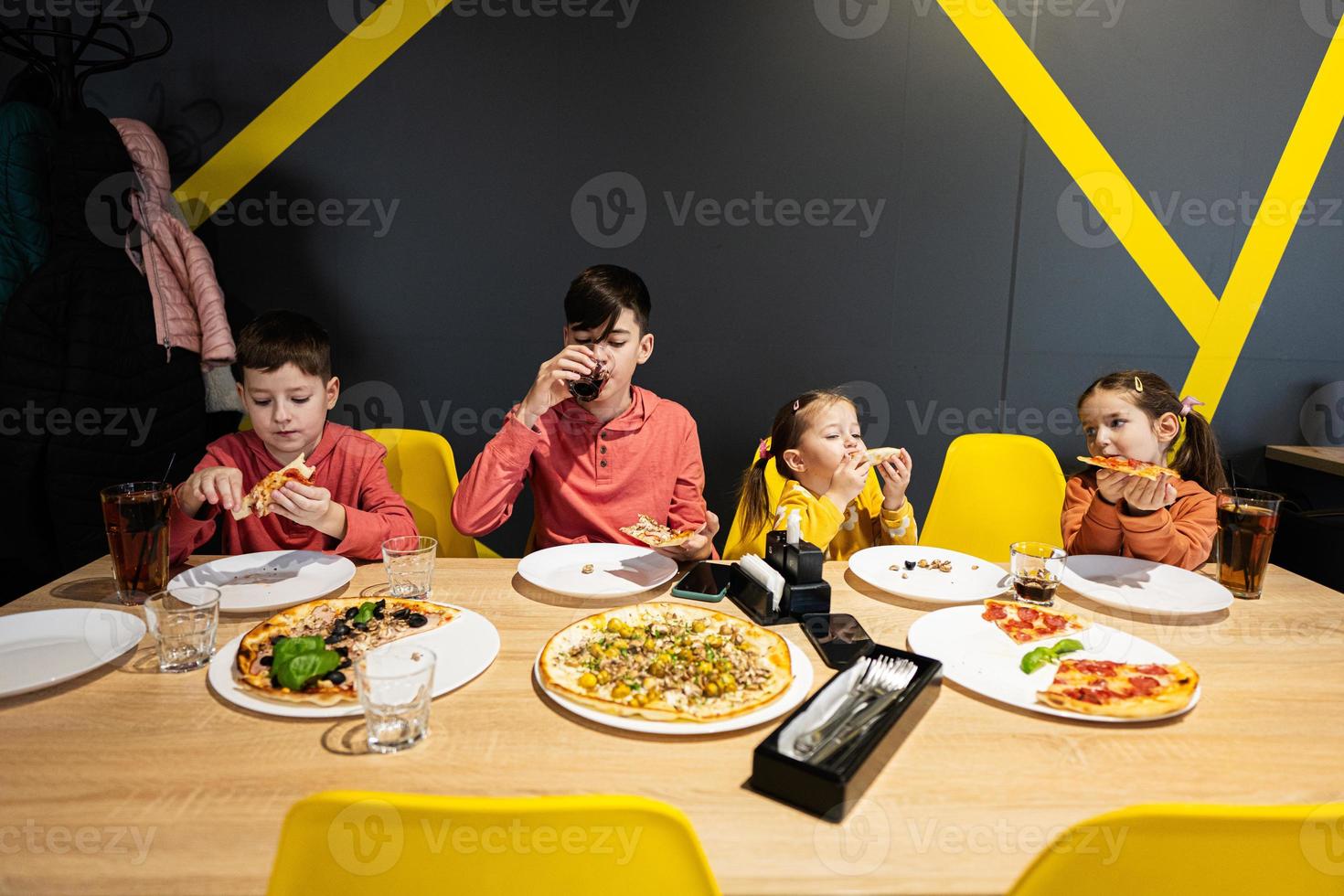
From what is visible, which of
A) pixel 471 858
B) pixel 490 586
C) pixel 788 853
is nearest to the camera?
pixel 471 858

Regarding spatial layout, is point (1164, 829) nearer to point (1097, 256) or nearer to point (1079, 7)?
point (1097, 256)

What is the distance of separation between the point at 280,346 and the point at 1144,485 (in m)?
2.25

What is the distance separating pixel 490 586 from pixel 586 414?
0.86m

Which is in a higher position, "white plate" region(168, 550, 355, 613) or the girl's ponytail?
the girl's ponytail

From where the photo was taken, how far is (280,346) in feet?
7.09

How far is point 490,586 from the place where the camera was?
177cm

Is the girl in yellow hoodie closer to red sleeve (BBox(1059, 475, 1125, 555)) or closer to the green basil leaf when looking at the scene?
red sleeve (BBox(1059, 475, 1125, 555))

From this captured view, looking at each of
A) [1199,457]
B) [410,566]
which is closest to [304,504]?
[410,566]

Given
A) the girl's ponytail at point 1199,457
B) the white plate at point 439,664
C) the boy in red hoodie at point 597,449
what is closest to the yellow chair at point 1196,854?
the white plate at point 439,664

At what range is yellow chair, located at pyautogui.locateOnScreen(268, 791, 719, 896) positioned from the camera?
2.26ft

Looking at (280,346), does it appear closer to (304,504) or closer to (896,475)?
(304,504)

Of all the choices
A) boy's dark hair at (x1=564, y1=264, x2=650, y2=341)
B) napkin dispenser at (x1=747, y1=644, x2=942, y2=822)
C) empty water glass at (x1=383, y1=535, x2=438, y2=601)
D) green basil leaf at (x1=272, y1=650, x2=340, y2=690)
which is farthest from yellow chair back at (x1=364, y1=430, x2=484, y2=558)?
napkin dispenser at (x1=747, y1=644, x2=942, y2=822)

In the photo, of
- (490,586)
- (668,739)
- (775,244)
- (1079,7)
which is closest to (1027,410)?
(775,244)

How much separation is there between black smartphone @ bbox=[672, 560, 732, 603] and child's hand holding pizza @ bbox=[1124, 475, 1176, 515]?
999 mm
